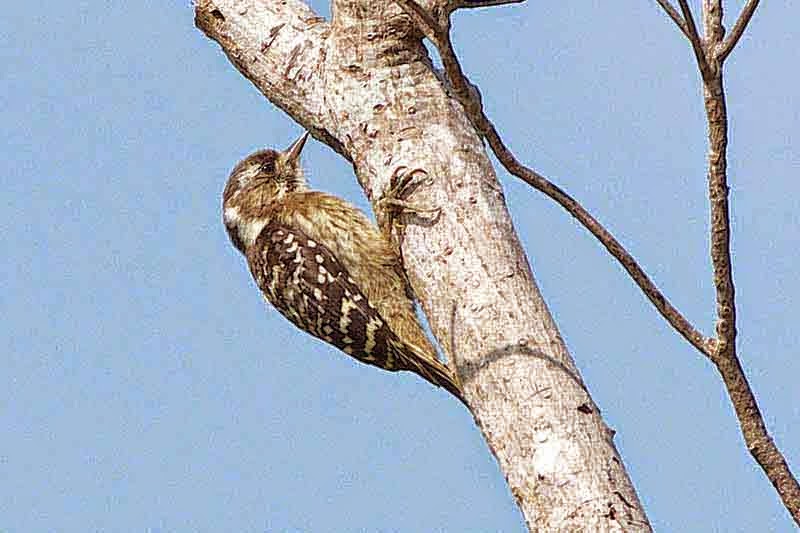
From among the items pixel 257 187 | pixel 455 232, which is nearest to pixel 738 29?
pixel 455 232

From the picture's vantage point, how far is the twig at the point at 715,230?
10.1 ft

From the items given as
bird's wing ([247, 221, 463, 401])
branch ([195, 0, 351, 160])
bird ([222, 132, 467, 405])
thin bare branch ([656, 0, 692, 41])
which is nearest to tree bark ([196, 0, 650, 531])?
branch ([195, 0, 351, 160])

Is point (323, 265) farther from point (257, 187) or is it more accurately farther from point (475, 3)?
point (475, 3)

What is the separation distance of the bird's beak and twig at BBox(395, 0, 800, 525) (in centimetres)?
285

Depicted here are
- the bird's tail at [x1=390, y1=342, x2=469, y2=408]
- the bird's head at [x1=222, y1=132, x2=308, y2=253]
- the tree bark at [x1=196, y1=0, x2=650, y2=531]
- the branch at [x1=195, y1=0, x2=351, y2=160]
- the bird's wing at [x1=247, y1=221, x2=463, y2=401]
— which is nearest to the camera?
the tree bark at [x1=196, y1=0, x2=650, y2=531]

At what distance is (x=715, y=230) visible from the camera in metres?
3.14

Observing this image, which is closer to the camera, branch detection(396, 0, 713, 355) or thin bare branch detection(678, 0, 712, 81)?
thin bare branch detection(678, 0, 712, 81)

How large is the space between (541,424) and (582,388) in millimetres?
197

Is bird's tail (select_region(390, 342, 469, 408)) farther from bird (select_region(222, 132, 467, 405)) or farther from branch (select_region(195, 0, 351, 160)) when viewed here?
branch (select_region(195, 0, 351, 160))

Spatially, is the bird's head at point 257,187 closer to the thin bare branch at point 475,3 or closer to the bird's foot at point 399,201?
the thin bare branch at point 475,3

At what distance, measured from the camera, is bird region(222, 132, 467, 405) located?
18.6 feet

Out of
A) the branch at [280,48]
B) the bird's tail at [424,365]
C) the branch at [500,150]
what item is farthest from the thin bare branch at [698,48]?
the bird's tail at [424,365]

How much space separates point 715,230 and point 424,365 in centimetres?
251

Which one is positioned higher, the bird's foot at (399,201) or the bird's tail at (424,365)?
the bird's tail at (424,365)
